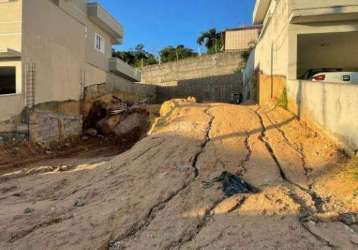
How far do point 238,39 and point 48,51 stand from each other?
68.1 ft

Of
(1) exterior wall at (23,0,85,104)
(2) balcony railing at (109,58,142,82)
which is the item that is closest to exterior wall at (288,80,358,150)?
(1) exterior wall at (23,0,85,104)

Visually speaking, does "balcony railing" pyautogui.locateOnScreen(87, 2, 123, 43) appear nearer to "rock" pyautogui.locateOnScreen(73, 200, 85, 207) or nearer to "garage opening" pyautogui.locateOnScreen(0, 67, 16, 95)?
"garage opening" pyautogui.locateOnScreen(0, 67, 16, 95)

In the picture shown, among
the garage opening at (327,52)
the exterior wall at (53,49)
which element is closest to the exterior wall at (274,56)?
the garage opening at (327,52)

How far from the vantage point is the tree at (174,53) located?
42906mm

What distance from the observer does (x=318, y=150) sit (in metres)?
8.33

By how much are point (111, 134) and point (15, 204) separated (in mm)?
11433

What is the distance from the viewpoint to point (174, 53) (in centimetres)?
4353

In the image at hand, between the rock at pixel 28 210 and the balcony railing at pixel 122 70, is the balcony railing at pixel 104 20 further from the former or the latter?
the rock at pixel 28 210

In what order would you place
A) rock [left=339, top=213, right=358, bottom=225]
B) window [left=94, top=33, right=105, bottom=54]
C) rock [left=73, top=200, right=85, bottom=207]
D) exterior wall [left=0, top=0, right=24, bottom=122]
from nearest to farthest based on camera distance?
rock [left=339, top=213, right=358, bottom=225], rock [left=73, top=200, right=85, bottom=207], exterior wall [left=0, top=0, right=24, bottom=122], window [left=94, top=33, right=105, bottom=54]

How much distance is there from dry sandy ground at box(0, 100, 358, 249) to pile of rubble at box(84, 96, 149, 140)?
26.2ft

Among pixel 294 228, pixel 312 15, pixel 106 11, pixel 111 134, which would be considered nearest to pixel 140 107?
pixel 111 134

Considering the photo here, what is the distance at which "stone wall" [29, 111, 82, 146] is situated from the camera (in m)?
14.9

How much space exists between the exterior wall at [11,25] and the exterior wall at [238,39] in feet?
71.5

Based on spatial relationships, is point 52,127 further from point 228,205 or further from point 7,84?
point 228,205
